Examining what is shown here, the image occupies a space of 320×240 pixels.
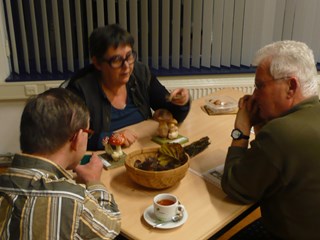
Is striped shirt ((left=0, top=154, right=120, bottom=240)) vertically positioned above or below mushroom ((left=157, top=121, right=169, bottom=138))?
above

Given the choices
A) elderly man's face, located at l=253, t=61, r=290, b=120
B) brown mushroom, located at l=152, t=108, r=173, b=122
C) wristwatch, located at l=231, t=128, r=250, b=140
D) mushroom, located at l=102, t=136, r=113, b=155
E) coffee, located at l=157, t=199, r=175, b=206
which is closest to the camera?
coffee, located at l=157, t=199, r=175, b=206

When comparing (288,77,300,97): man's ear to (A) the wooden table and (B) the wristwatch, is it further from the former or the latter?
(A) the wooden table

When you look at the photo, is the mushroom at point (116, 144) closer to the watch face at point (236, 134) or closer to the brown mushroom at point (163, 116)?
the brown mushroom at point (163, 116)

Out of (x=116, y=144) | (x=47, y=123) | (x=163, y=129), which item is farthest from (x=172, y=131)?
(x=47, y=123)

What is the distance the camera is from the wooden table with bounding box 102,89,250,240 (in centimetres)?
118

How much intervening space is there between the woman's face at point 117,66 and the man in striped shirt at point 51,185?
0.77 m

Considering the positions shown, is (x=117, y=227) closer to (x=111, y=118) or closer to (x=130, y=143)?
(x=130, y=143)

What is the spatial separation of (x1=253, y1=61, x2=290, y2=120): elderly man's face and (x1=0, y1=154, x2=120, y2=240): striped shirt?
0.74 metres

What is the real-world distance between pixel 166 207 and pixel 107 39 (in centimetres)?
101

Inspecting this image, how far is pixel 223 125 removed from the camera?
6.44ft

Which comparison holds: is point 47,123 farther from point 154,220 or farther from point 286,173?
point 286,173

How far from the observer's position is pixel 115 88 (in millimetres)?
2027

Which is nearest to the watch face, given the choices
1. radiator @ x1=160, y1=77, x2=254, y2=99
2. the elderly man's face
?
the elderly man's face

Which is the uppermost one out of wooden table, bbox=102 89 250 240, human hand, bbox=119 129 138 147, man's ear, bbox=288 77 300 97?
man's ear, bbox=288 77 300 97
